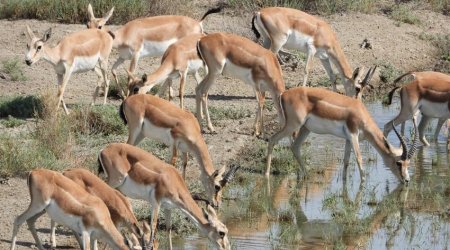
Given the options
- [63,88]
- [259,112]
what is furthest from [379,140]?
[63,88]

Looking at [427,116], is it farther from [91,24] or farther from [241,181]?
[91,24]

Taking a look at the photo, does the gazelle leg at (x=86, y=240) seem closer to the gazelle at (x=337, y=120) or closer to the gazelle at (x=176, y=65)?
the gazelle at (x=337, y=120)

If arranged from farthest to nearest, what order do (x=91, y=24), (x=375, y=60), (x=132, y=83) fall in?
(x=375, y=60), (x=91, y=24), (x=132, y=83)

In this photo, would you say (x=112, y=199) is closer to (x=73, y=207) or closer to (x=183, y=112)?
(x=73, y=207)

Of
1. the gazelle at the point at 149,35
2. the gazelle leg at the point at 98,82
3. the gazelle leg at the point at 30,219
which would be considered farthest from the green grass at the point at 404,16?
the gazelle leg at the point at 30,219

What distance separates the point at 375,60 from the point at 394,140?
424 cm

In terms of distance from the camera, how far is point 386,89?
17672 millimetres

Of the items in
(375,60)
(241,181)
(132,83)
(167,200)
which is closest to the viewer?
(167,200)

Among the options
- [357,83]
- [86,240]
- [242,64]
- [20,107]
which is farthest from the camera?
[357,83]

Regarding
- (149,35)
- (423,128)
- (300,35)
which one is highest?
(300,35)

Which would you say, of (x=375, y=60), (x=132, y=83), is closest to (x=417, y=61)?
(x=375, y=60)

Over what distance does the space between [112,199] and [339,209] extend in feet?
10.2

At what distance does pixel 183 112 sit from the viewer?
1177 cm

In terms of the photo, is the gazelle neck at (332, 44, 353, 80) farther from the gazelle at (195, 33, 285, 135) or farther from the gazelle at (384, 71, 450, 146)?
the gazelle at (195, 33, 285, 135)
